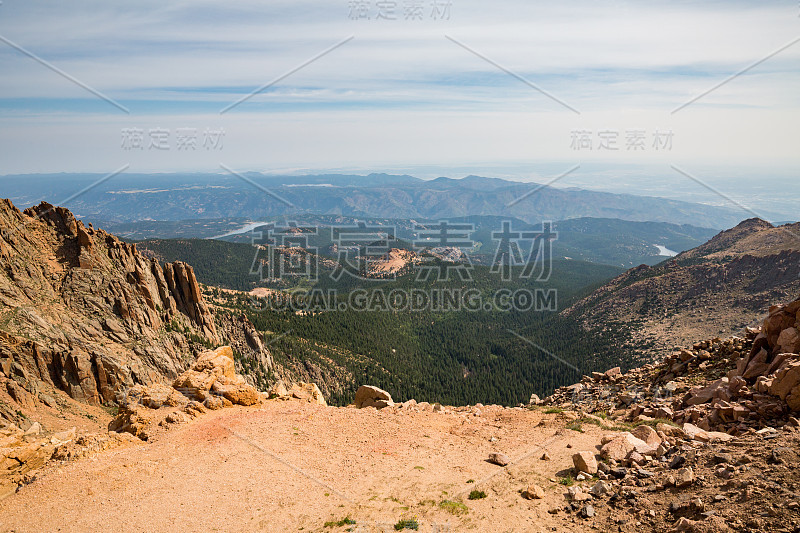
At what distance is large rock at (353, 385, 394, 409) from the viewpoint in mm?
25689

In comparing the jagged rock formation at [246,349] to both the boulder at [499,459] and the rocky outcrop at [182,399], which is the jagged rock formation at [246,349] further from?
the boulder at [499,459]

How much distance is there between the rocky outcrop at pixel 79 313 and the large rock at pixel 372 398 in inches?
871

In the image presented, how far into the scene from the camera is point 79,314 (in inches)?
1519

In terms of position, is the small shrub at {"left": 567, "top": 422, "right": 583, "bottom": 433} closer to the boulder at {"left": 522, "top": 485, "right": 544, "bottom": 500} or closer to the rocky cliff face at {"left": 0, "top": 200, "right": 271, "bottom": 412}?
the boulder at {"left": 522, "top": 485, "right": 544, "bottom": 500}

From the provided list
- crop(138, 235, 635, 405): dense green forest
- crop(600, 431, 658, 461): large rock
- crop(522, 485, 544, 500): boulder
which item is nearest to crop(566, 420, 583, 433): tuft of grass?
crop(600, 431, 658, 461): large rock

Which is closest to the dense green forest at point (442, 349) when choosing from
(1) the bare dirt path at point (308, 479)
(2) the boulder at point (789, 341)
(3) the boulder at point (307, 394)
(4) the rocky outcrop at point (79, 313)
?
(4) the rocky outcrop at point (79, 313)

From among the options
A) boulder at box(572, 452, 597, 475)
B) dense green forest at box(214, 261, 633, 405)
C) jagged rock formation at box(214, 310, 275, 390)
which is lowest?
dense green forest at box(214, 261, 633, 405)

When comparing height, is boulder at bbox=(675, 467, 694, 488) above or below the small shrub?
above

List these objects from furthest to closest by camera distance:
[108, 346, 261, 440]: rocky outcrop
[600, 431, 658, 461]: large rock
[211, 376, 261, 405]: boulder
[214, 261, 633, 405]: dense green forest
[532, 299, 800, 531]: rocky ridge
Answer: [214, 261, 633, 405]: dense green forest, [211, 376, 261, 405]: boulder, [108, 346, 261, 440]: rocky outcrop, [600, 431, 658, 461]: large rock, [532, 299, 800, 531]: rocky ridge

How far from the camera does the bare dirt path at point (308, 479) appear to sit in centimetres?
1327

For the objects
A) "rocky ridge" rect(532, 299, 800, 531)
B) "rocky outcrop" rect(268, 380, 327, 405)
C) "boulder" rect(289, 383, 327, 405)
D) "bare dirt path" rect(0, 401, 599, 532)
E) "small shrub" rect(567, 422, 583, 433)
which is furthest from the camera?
"boulder" rect(289, 383, 327, 405)

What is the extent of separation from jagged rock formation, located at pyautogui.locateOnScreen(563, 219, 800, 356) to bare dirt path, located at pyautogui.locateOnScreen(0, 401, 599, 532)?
6621 centimetres

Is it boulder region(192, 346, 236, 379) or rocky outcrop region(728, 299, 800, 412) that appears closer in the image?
rocky outcrop region(728, 299, 800, 412)

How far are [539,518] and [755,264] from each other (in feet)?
358
